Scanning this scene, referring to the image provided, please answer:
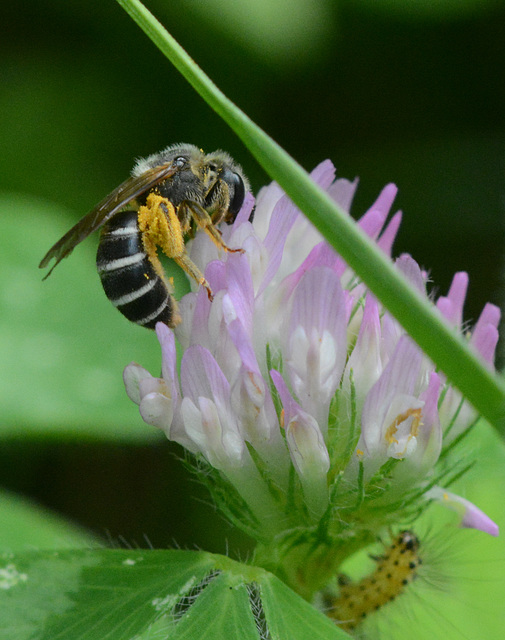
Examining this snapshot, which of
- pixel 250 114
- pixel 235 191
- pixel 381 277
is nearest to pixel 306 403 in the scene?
pixel 381 277

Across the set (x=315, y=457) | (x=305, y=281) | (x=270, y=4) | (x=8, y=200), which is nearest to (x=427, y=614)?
(x=315, y=457)

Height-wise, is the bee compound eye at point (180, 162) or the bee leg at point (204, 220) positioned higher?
the bee compound eye at point (180, 162)

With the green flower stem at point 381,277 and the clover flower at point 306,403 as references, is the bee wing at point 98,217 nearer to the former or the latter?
the clover flower at point 306,403

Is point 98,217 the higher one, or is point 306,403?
point 98,217

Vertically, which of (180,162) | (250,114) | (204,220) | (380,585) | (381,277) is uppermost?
(250,114)

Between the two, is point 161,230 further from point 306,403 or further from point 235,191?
point 306,403

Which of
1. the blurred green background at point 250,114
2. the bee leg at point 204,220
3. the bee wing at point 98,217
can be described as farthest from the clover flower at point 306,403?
the blurred green background at point 250,114
